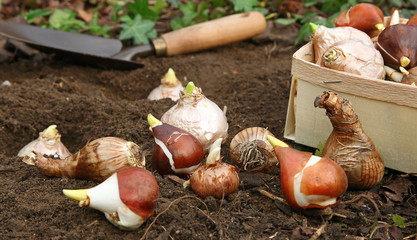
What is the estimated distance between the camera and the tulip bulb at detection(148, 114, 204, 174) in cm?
187

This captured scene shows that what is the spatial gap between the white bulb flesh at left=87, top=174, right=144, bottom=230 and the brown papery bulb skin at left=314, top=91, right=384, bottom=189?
84 cm

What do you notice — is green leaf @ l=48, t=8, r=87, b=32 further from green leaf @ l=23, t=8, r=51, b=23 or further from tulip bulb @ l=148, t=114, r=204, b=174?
tulip bulb @ l=148, t=114, r=204, b=174

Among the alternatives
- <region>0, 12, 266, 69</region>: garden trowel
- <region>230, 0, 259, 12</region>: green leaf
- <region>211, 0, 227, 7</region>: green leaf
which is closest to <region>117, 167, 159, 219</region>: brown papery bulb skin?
<region>0, 12, 266, 69</region>: garden trowel

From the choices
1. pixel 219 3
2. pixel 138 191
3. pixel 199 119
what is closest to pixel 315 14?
pixel 219 3

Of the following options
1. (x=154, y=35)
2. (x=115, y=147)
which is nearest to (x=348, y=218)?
(x=115, y=147)

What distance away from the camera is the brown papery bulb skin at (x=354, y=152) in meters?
1.83

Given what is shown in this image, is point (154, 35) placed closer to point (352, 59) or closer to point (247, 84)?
point (247, 84)

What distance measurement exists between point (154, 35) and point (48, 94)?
1.13m

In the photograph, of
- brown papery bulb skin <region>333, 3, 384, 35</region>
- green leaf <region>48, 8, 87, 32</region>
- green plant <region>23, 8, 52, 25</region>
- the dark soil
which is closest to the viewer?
the dark soil

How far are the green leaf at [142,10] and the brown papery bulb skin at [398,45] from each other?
2108mm

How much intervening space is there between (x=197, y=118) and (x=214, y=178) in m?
0.41

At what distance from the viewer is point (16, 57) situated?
363 cm

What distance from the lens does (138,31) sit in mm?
3578

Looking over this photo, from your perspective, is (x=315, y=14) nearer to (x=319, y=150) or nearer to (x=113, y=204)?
(x=319, y=150)
